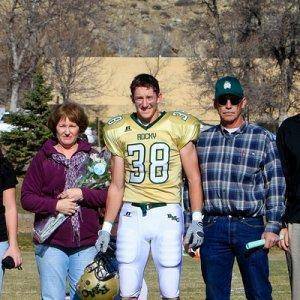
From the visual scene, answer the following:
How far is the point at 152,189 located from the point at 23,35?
38136 millimetres

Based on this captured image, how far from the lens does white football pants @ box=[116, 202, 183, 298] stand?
268 inches

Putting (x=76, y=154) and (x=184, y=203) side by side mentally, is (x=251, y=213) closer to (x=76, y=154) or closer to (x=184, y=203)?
(x=184, y=203)

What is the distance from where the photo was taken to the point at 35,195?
7.23 metres

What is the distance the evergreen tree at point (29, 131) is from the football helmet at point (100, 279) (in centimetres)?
2688

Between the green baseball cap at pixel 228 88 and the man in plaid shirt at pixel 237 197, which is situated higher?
the green baseball cap at pixel 228 88

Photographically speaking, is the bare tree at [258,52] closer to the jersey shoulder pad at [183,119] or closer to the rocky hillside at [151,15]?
the jersey shoulder pad at [183,119]

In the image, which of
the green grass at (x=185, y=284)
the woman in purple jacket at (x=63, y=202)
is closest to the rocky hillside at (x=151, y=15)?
the green grass at (x=185, y=284)

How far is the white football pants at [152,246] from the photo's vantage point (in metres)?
6.80

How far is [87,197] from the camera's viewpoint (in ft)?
23.7

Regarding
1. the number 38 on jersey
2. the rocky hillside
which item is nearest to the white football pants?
the number 38 on jersey

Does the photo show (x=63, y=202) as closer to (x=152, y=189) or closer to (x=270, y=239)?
(x=152, y=189)

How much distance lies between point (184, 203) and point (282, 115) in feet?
122

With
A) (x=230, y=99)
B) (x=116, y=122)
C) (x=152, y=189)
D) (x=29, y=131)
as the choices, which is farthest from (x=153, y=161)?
(x=29, y=131)

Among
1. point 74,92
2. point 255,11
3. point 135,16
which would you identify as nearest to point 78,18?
point 74,92
